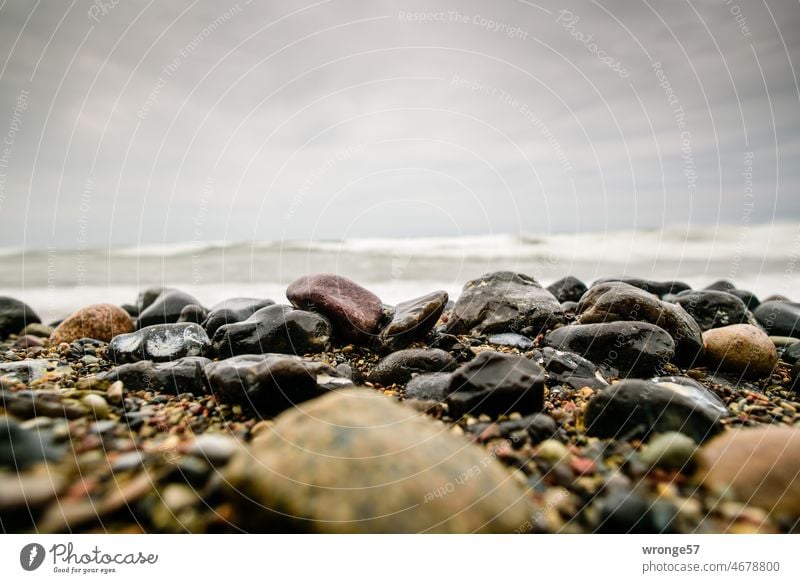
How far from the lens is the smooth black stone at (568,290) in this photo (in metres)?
7.38

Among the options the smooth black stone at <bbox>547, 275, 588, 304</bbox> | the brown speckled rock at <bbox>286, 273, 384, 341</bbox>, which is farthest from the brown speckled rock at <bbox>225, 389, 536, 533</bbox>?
the smooth black stone at <bbox>547, 275, 588, 304</bbox>

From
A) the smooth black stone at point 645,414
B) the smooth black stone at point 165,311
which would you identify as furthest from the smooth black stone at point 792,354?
the smooth black stone at point 165,311

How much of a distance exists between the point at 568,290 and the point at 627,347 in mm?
3830

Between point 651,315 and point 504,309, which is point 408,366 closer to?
point 504,309

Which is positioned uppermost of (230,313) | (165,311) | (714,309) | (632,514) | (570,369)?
(714,309)

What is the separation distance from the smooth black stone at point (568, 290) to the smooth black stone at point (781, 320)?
8.05ft

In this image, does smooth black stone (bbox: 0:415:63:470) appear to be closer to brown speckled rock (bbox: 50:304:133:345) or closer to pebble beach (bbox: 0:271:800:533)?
pebble beach (bbox: 0:271:800:533)

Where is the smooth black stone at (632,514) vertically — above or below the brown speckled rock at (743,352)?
below

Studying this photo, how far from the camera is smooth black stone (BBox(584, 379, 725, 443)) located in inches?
97.9

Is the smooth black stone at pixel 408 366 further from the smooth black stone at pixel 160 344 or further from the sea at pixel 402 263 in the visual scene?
the sea at pixel 402 263

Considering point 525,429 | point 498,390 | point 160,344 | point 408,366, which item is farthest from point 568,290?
point 160,344

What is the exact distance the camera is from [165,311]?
6.09 meters

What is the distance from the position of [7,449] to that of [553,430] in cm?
300
